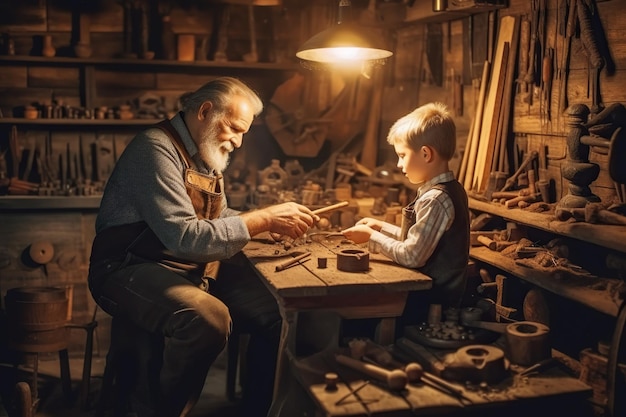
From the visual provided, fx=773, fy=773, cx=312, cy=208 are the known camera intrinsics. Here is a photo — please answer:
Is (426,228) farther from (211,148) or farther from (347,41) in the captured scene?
(211,148)

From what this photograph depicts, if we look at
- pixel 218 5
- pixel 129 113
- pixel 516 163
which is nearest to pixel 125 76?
pixel 129 113

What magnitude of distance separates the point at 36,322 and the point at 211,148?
1.86m

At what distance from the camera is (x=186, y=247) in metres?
4.18

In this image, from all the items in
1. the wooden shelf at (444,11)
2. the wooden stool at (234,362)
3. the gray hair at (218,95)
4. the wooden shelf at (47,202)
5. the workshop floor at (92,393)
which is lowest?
the workshop floor at (92,393)

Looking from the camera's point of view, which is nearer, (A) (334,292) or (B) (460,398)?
(B) (460,398)

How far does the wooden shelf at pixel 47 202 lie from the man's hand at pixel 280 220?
2696mm

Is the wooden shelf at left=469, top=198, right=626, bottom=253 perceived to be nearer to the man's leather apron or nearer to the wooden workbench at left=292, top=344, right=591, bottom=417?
the wooden workbench at left=292, top=344, right=591, bottom=417

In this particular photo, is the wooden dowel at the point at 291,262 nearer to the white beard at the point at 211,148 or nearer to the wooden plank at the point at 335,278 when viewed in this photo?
the wooden plank at the point at 335,278

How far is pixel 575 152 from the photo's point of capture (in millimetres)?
4297

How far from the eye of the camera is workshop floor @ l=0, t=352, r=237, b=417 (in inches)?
207

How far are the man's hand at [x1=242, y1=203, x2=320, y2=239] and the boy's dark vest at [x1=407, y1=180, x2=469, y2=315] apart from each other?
2.66 feet

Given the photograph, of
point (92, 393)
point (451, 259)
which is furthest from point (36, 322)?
point (451, 259)

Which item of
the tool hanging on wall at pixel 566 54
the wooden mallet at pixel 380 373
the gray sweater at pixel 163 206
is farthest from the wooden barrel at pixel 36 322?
the tool hanging on wall at pixel 566 54

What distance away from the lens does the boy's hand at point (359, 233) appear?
4.39 meters
